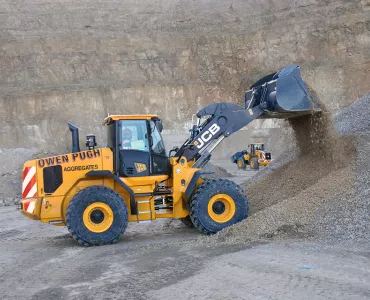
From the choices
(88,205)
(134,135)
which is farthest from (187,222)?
(88,205)

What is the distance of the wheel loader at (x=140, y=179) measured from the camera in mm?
7773

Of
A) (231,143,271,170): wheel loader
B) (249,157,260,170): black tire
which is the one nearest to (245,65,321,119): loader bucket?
(231,143,271,170): wheel loader

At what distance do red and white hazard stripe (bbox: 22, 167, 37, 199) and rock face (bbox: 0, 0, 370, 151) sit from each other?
28201 millimetres

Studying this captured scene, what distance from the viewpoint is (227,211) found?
819 centimetres

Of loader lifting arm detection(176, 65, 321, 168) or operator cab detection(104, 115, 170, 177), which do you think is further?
loader lifting arm detection(176, 65, 321, 168)

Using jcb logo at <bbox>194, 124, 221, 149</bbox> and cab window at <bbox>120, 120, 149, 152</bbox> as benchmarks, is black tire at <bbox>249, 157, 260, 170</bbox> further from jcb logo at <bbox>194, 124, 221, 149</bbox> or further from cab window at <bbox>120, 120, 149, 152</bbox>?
cab window at <bbox>120, 120, 149, 152</bbox>

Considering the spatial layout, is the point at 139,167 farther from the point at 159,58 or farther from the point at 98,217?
the point at 159,58

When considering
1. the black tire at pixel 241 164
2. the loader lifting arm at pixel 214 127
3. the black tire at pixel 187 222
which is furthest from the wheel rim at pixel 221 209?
the black tire at pixel 241 164

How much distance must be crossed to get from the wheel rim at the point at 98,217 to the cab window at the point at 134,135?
1.08m

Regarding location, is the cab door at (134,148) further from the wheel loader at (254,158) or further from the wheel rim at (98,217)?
the wheel loader at (254,158)

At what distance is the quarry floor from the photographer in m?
4.88

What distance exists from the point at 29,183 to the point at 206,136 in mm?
3052

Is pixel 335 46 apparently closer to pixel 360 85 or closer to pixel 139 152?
pixel 360 85

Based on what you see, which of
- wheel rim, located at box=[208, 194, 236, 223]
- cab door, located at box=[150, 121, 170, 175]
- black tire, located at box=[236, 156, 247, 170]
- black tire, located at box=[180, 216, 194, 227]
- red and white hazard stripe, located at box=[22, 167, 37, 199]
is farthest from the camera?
black tire, located at box=[236, 156, 247, 170]
